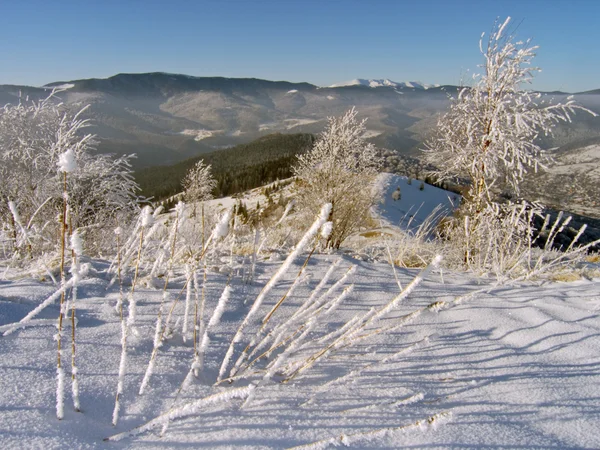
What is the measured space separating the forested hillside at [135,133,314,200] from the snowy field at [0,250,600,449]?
198 ft

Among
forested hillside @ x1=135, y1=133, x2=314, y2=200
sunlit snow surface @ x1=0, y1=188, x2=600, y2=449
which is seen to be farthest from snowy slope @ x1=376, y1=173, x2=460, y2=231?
sunlit snow surface @ x1=0, y1=188, x2=600, y2=449

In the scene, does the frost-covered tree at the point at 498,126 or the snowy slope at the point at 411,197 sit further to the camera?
the snowy slope at the point at 411,197

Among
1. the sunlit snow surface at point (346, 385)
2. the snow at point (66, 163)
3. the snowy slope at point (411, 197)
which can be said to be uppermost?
the snow at point (66, 163)

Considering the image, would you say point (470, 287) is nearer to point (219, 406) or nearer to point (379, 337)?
point (379, 337)

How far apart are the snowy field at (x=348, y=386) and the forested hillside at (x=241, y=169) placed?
60277 millimetres

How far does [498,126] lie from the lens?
19.0 feet

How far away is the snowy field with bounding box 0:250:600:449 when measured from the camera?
2.98ft

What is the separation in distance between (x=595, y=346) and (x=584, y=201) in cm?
9515

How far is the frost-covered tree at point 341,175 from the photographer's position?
852 cm

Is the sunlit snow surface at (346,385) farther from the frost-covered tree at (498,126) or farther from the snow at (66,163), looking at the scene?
the frost-covered tree at (498,126)

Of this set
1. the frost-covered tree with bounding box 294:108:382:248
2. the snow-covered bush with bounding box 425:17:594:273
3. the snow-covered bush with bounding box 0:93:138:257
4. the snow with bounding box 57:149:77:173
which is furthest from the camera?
the frost-covered tree with bounding box 294:108:382:248

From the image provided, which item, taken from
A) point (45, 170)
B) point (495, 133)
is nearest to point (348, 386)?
point (495, 133)

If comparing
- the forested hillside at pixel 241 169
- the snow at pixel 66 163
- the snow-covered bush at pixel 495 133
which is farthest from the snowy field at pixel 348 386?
the forested hillside at pixel 241 169

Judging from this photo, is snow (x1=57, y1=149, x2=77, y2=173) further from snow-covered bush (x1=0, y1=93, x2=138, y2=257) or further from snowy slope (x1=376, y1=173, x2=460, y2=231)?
snowy slope (x1=376, y1=173, x2=460, y2=231)
